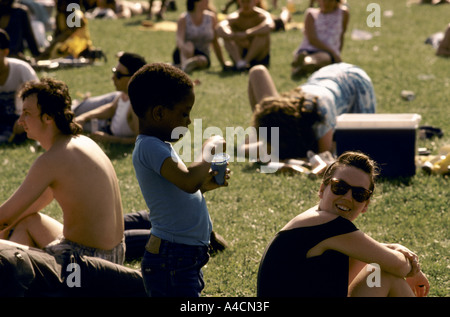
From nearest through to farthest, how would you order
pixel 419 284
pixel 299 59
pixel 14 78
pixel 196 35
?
1. pixel 419 284
2. pixel 14 78
3. pixel 299 59
4. pixel 196 35

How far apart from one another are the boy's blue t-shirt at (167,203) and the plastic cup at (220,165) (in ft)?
0.49

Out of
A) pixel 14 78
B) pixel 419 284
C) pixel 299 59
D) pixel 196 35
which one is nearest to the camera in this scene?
pixel 419 284

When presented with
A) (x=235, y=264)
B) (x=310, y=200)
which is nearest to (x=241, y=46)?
(x=310, y=200)

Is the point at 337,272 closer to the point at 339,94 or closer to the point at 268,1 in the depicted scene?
the point at 339,94

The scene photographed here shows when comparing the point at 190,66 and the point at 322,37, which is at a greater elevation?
the point at 322,37

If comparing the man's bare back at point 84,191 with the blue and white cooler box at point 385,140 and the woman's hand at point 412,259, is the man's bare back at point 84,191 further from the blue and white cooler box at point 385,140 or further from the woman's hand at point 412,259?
the blue and white cooler box at point 385,140

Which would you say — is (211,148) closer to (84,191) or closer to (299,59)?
(84,191)

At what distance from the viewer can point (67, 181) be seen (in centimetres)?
391

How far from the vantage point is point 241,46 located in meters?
11.5

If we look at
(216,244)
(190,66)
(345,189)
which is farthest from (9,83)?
(345,189)

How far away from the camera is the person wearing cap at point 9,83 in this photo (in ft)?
24.8

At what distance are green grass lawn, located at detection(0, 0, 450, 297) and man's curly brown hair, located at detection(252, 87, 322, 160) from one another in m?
0.38

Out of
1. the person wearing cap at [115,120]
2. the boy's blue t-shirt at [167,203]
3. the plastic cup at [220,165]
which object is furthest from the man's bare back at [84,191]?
the person wearing cap at [115,120]

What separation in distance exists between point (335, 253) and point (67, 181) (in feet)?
5.41
